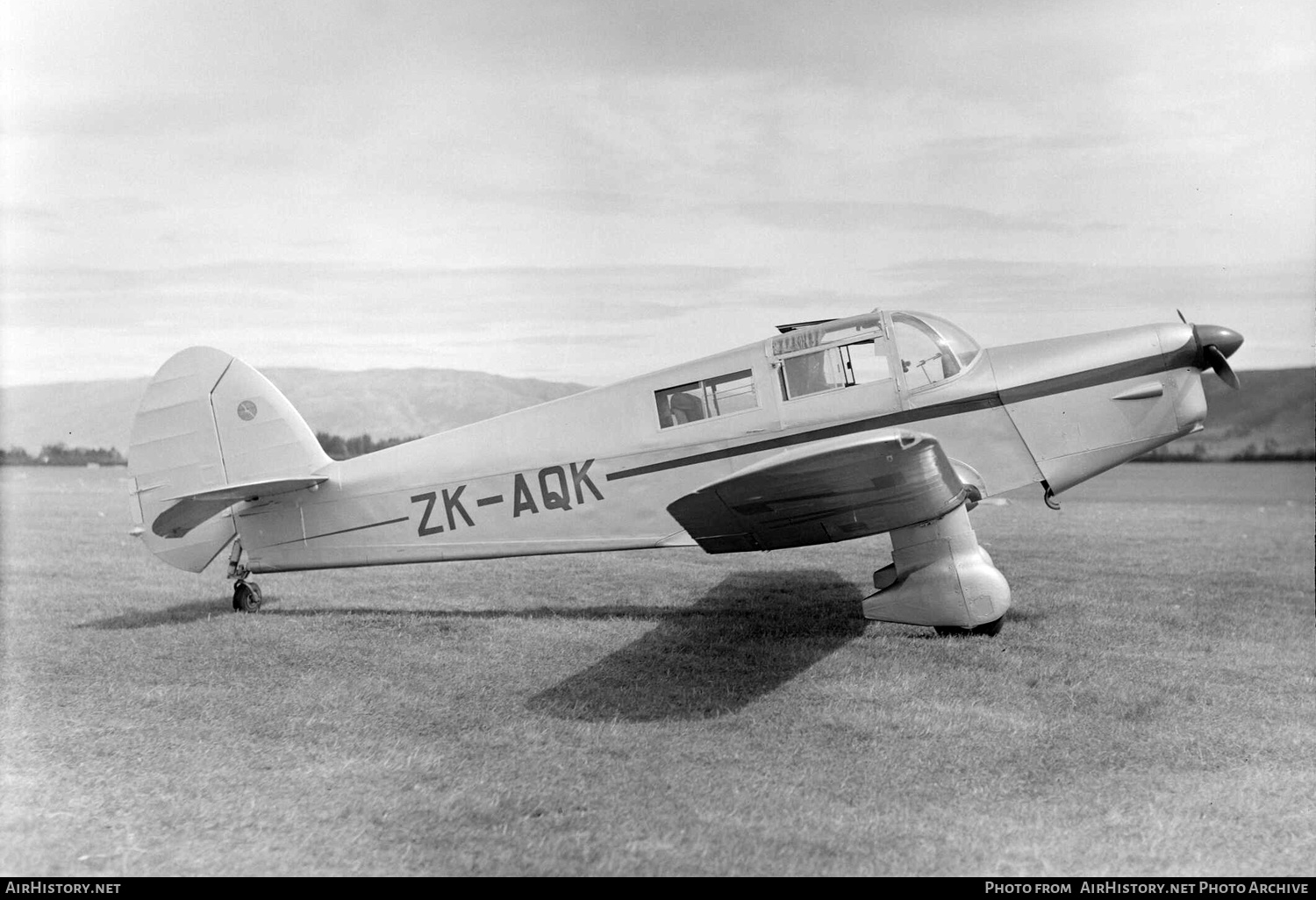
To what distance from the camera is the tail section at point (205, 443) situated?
737 centimetres

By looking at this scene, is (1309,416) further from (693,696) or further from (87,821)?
(87,821)

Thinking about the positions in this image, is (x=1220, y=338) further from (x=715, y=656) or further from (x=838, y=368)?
(x=715, y=656)

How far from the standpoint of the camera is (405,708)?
4.83 metres

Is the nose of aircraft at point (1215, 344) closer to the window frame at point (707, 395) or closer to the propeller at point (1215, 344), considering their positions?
the propeller at point (1215, 344)

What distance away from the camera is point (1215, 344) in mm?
6109

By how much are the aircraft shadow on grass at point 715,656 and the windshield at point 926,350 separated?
193 cm

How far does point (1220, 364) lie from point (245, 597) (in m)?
7.87

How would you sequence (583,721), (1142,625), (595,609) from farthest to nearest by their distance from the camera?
(595,609), (1142,625), (583,721)

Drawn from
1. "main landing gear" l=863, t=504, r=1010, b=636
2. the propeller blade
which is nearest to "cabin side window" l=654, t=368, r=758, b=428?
"main landing gear" l=863, t=504, r=1010, b=636

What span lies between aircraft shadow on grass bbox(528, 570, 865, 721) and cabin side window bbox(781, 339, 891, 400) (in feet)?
5.84

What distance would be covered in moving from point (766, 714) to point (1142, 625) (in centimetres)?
371

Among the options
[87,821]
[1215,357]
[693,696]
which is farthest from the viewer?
[1215,357]

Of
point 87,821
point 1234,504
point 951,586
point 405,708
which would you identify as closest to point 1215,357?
point 951,586

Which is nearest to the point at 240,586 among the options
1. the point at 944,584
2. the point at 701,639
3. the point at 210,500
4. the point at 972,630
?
the point at 210,500
